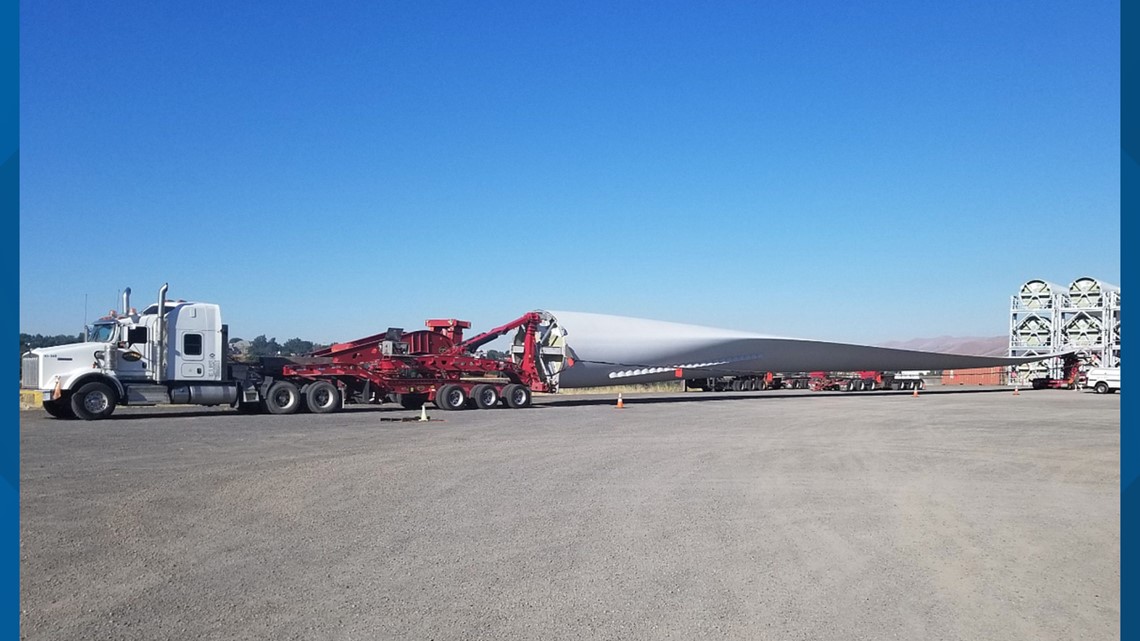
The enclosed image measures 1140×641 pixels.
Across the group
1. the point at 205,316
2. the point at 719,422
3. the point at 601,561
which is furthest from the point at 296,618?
the point at 205,316

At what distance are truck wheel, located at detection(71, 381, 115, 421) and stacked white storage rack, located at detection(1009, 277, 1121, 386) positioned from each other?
48693 mm

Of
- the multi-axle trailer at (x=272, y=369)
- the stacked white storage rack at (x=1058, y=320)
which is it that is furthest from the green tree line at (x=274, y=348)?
the stacked white storage rack at (x=1058, y=320)

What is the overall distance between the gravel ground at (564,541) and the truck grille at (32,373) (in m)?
7.35

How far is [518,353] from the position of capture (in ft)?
92.2

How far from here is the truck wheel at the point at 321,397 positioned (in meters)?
23.4

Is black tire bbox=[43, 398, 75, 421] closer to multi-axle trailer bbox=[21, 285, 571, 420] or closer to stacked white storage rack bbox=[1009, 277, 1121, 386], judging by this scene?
multi-axle trailer bbox=[21, 285, 571, 420]

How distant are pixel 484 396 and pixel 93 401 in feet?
34.6

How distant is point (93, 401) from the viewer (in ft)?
67.3

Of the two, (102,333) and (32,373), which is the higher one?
(102,333)

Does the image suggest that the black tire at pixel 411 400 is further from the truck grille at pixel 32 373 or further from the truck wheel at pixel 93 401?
the truck grille at pixel 32 373

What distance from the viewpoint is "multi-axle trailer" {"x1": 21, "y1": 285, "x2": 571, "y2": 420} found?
68.2 feet

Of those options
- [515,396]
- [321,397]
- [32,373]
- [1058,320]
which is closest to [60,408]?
[32,373]

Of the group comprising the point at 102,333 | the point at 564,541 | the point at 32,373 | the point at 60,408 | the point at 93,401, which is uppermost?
the point at 102,333

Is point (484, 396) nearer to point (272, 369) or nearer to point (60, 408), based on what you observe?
point (272, 369)
